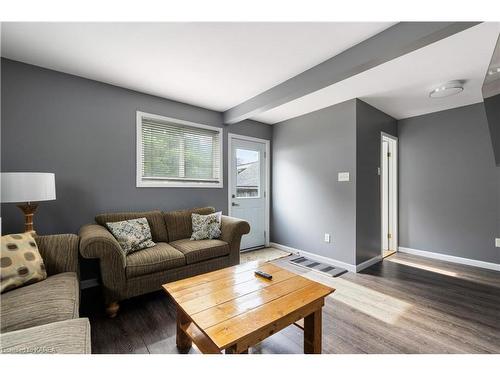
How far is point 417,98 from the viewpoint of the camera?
2.98 metres

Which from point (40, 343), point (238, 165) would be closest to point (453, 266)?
point (238, 165)

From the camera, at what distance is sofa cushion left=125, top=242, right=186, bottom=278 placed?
2.01m

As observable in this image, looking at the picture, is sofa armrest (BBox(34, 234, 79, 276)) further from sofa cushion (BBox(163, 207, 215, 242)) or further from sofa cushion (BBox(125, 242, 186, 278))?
sofa cushion (BBox(163, 207, 215, 242))

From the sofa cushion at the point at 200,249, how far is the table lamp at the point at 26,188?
4.17 feet

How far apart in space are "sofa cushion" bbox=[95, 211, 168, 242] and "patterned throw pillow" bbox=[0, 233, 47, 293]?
2.74 ft

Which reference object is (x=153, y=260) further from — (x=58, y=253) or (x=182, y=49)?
(x=182, y=49)

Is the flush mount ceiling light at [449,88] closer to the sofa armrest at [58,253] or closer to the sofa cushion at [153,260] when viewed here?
the sofa cushion at [153,260]

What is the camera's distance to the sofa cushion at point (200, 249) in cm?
237

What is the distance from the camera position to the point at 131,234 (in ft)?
7.60

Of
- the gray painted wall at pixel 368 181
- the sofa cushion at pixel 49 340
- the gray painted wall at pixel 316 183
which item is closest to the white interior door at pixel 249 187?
the gray painted wall at pixel 316 183

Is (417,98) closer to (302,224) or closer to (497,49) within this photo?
(497,49)

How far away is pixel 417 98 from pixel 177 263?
362 centimetres

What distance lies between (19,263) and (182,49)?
6.67 feet

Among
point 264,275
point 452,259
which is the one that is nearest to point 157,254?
point 264,275
